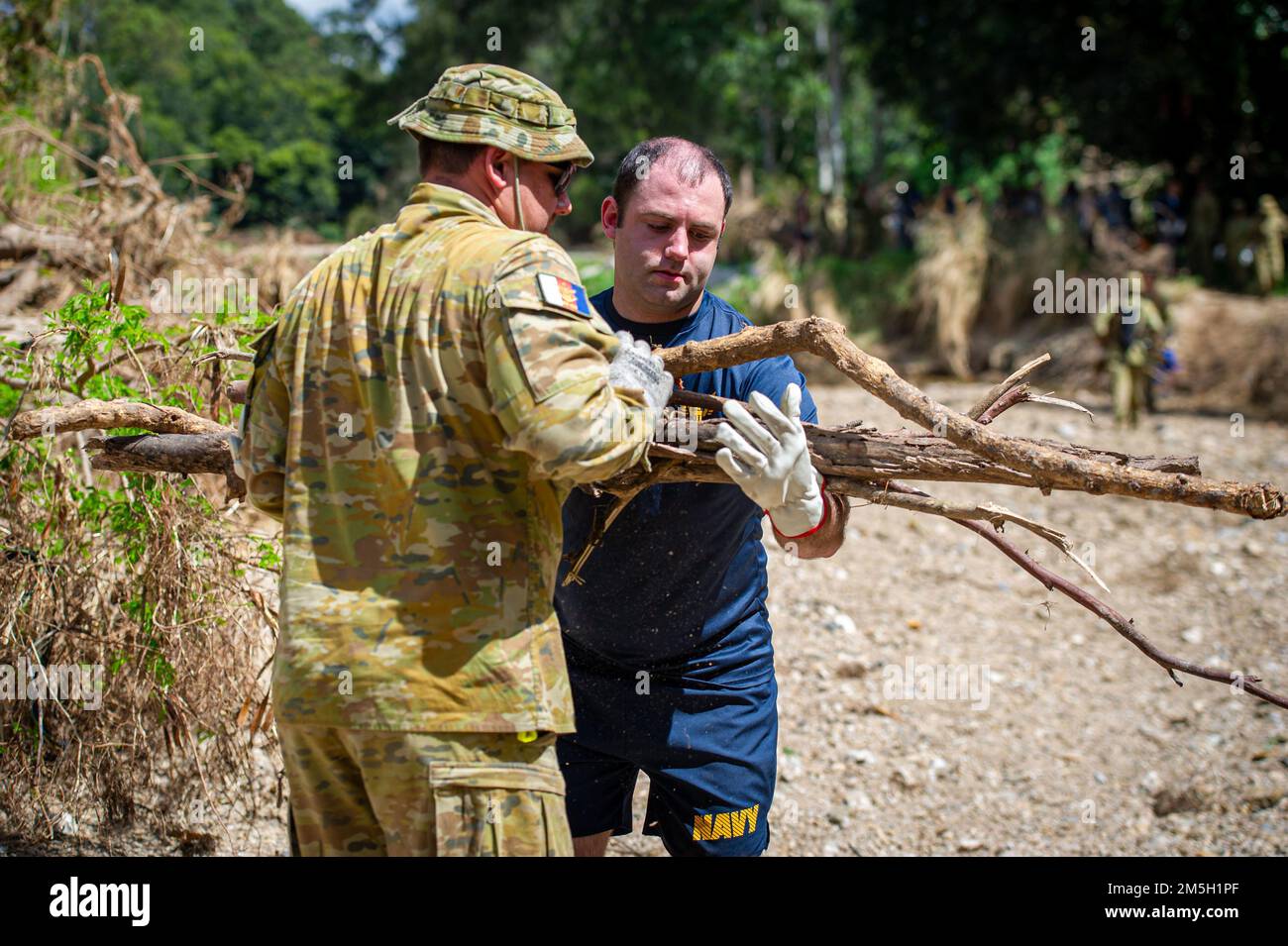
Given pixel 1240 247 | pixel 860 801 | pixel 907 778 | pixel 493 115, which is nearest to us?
pixel 493 115

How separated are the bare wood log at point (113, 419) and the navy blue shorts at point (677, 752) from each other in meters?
1.12

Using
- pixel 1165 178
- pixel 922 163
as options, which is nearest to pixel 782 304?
pixel 1165 178

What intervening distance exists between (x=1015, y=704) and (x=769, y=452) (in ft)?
12.7

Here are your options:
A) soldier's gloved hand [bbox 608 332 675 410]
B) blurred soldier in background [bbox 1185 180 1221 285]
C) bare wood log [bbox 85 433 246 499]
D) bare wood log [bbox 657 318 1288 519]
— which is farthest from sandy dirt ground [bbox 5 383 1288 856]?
blurred soldier in background [bbox 1185 180 1221 285]

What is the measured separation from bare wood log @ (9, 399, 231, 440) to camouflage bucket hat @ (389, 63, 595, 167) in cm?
116

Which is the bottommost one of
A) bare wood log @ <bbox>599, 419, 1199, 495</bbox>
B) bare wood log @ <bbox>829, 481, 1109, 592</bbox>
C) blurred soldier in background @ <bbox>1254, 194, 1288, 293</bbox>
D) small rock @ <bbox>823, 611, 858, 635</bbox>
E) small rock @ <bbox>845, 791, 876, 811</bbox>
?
small rock @ <bbox>845, 791, 876, 811</bbox>

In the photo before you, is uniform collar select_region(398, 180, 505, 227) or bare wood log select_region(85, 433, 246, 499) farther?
bare wood log select_region(85, 433, 246, 499)

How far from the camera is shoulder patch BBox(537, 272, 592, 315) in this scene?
188 centimetres

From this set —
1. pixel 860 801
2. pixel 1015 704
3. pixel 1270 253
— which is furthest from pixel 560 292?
pixel 1270 253

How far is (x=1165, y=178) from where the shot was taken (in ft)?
54.8

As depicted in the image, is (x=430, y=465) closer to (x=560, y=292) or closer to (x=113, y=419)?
(x=560, y=292)

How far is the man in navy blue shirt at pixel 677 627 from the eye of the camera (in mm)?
2730

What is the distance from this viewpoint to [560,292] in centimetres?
190

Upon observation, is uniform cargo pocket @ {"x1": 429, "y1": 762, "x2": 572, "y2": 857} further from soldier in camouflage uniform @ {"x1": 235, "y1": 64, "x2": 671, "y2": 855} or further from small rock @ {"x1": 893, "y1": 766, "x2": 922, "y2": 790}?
small rock @ {"x1": 893, "y1": 766, "x2": 922, "y2": 790}
